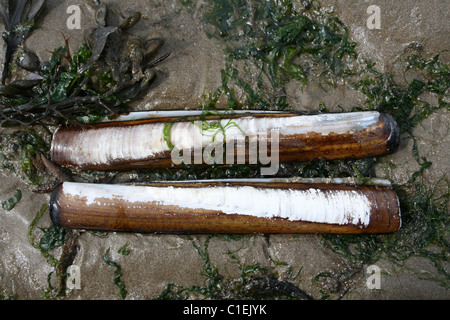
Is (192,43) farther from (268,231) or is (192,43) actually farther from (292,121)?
(268,231)

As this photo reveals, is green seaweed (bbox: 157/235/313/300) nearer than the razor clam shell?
No

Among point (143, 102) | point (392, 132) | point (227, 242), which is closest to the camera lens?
point (392, 132)

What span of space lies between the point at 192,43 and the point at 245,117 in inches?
41.9

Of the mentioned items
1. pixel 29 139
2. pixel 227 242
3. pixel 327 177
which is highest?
pixel 29 139

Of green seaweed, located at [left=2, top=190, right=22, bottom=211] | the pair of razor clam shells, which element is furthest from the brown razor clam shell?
green seaweed, located at [left=2, top=190, right=22, bottom=211]

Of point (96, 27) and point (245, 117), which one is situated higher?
point (96, 27)

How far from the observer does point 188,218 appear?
10.4ft

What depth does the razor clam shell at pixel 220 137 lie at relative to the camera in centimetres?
324

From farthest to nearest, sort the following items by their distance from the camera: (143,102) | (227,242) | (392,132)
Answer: (143,102) → (227,242) → (392,132)

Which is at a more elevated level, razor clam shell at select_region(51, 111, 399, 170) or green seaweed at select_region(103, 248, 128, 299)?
razor clam shell at select_region(51, 111, 399, 170)

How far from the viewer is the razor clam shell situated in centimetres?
324

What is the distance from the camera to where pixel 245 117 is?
3.33 metres

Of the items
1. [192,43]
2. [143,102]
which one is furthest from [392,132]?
[143,102]

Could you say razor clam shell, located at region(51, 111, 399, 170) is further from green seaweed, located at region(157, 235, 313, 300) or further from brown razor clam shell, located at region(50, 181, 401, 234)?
green seaweed, located at region(157, 235, 313, 300)
